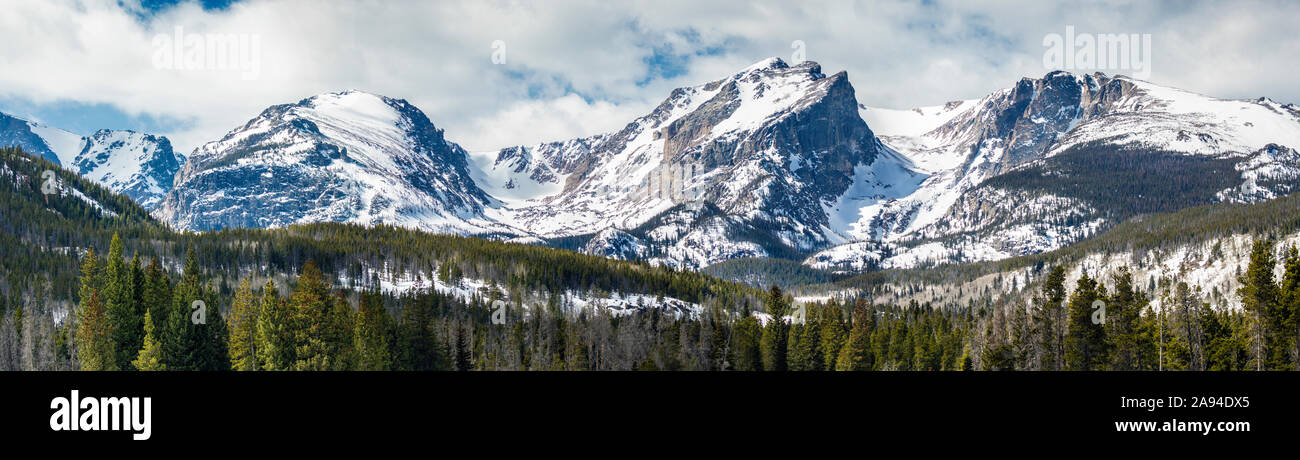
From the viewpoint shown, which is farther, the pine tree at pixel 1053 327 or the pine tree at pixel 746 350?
the pine tree at pixel 746 350

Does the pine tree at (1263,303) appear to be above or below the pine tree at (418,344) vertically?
above

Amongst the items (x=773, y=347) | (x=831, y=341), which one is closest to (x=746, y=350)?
(x=773, y=347)

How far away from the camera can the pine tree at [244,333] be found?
7056 centimetres

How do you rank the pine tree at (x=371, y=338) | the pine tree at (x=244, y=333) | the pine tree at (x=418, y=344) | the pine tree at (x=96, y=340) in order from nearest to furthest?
1. the pine tree at (x=244, y=333)
2. the pine tree at (x=96, y=340)
3. the pine tree at (x=371, y=338)
4. the pine tree at (x=418, y=344)

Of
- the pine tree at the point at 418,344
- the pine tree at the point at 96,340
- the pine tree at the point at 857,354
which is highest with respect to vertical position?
the pine tree at the point at 96,340

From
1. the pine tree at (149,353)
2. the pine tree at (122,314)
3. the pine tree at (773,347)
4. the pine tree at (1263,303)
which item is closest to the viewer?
the pine tree at (1263,303)

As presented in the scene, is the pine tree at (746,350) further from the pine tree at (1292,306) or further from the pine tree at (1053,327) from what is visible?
the pine tree at (1292,306)

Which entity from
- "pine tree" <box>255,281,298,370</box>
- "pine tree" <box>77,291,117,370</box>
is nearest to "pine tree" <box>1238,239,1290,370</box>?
"pine tree" <box>255,281,298,370</box>

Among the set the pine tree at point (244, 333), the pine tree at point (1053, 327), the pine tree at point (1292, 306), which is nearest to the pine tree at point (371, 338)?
the pine tree at point (244, 333)

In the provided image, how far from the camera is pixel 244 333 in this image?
70812mm

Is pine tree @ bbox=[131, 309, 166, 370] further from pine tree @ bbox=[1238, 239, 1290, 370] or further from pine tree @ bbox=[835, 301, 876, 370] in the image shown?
pine tree @ bbox=[1238, 239, 1290, 370]

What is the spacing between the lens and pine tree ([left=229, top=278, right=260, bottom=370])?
70.6 metres

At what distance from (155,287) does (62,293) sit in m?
99.4
